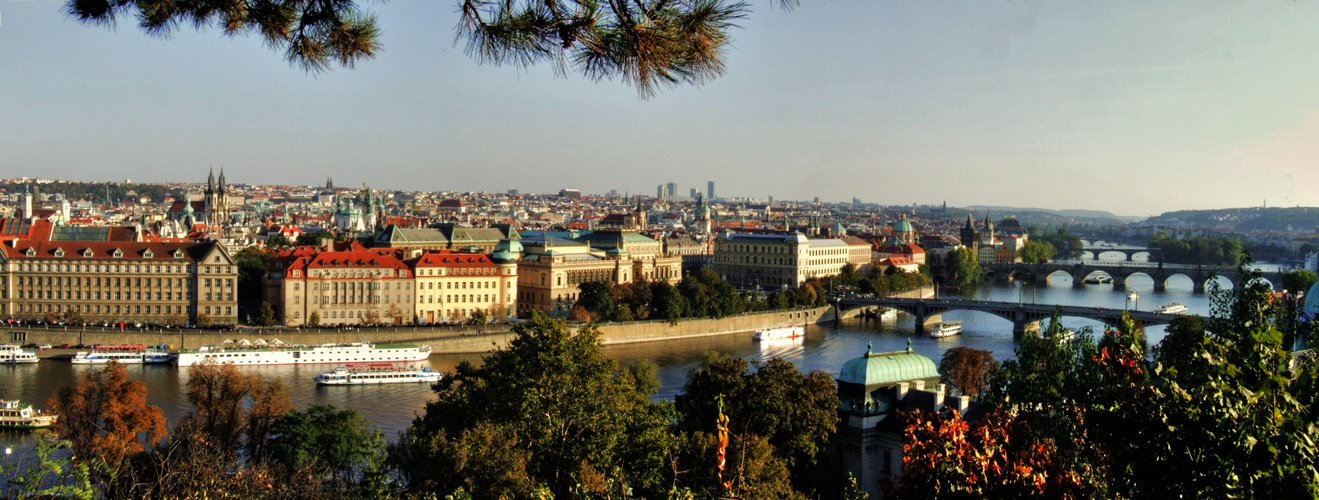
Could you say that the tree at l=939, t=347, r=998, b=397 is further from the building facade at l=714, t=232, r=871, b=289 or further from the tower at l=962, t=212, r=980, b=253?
the tower at l=962, t=212, r=980, b=253

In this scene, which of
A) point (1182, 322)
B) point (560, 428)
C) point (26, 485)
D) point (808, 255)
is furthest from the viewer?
point (808, 255)

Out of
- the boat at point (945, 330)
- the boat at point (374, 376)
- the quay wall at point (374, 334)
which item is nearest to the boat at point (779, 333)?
the quay wall at point (374, 334)

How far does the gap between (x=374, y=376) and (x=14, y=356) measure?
734 centimetres

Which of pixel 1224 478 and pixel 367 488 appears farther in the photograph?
pixel 367 488

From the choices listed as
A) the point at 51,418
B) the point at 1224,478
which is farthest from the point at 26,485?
the point at 51,418

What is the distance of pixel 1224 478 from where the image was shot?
3.61 m

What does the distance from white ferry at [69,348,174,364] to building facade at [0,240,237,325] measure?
435 cm

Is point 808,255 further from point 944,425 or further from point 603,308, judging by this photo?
point 944,425

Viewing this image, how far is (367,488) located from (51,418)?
10.3 metres

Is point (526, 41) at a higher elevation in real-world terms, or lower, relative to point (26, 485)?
higher

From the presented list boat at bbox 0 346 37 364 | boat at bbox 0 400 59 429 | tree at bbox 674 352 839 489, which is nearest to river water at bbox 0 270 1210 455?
boat at bbox 0 346 37 364

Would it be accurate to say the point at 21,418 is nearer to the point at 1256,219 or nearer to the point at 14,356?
the point at 14,356

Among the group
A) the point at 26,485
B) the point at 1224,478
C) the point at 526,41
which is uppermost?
the point at 526,41

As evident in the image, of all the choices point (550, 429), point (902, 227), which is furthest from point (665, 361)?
point (902, 227)
